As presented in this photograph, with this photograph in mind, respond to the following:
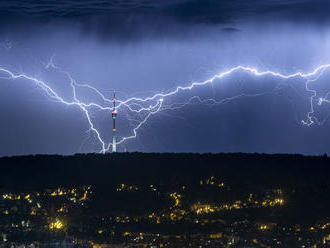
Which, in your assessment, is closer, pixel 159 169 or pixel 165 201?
pixel 165 201

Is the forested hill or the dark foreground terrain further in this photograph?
the forested hill

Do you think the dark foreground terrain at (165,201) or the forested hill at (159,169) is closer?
the dark foreground terrain at (165,201)

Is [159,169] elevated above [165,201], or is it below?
above

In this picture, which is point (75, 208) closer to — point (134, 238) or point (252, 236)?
point (134, 238)

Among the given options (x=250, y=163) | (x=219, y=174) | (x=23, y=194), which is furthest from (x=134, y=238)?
(x=250, y=163)
